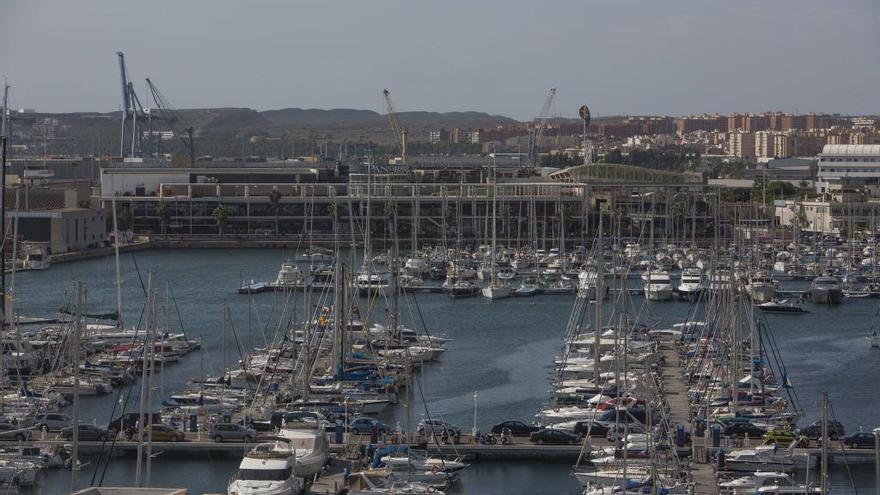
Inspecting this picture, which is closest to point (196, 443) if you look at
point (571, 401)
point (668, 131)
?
point (571, 401)

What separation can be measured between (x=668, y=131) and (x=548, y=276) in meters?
65.5

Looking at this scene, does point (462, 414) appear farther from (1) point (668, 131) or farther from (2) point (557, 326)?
(1) point (668, 131)

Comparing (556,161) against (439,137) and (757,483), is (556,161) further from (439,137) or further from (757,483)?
(757,483)

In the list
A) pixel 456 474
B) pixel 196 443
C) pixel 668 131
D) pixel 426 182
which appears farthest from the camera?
pixel 668 131

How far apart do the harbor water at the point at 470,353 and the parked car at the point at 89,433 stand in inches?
10.9

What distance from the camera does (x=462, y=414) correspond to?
39.3ft

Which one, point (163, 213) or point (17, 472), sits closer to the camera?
point (17, 472)

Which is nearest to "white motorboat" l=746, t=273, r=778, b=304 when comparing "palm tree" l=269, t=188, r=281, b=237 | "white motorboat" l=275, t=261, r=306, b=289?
"white motorboat" l=275, t=261, r=306, b=289

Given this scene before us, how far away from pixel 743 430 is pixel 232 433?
9.95 ft

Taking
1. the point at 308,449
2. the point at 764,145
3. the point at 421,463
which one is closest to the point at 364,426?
the point at 308,449

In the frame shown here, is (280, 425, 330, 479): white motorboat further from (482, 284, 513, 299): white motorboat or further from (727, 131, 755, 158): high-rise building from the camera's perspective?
(727, 131, 755, 158): high-rise building

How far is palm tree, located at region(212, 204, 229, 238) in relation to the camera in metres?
29.6

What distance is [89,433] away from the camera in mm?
10352

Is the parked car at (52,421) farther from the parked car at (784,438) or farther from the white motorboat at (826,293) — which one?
the white motorboat at (826,293)
